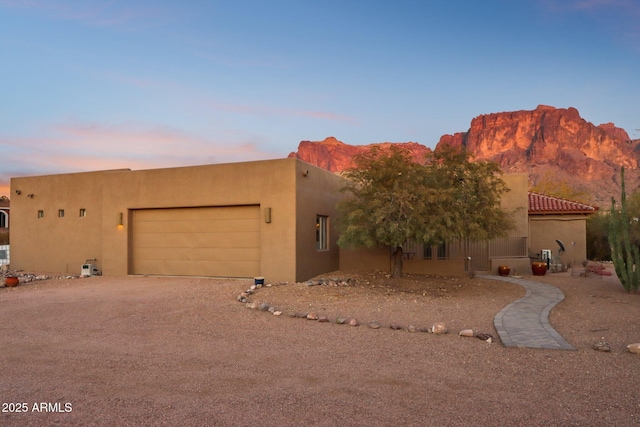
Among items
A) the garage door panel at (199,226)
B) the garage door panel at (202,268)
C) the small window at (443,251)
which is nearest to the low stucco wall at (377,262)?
the small window at (443,251)

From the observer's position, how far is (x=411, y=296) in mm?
11844

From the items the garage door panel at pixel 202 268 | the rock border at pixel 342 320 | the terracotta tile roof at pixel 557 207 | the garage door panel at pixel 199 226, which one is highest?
the terracotta tile roof at pixel 557 207

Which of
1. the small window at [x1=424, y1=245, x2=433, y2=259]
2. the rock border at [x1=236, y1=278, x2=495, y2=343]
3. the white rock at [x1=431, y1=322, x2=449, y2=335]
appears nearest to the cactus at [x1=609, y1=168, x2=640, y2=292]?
the small window at [x1=424, y1=245, x2=433, y2=259]

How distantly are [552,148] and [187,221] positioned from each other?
77465 millimetres

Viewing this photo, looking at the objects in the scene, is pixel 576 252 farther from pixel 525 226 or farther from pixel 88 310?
pixel 88 310

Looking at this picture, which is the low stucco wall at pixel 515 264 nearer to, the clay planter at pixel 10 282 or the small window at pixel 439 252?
the small window at pixel 439 252

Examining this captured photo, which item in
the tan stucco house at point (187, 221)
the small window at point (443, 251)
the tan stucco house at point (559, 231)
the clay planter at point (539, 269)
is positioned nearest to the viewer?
the tan stucco house at point (187, 221)

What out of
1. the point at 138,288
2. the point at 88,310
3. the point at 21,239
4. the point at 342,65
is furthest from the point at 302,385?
the point at 342,65

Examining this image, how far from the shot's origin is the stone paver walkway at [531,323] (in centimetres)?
693

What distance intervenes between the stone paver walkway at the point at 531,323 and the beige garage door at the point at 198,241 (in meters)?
8.23

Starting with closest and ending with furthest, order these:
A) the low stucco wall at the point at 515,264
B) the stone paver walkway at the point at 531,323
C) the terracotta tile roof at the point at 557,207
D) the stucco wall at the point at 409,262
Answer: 1. the stone paver walkway at the point at 531,323
2. the stucco wall at the point at 409,262
3. the low stucco wall at the point at 515,264
4. the terracotta tile roof at the point at 557,207

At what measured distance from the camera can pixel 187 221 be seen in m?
16.3

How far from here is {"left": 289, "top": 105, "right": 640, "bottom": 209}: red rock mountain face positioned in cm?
6831

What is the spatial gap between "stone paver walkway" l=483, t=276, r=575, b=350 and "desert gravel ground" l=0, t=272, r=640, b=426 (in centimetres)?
26
